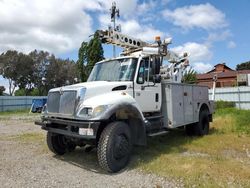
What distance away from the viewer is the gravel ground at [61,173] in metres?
5.69

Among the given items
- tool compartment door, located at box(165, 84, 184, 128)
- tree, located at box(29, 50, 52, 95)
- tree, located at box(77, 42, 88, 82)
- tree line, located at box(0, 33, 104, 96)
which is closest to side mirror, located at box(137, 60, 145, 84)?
tool compartment door, located at box(165, 84, 184, 128)

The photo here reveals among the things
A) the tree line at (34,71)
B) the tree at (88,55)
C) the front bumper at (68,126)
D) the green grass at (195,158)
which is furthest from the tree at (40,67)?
the front bumper at (68,126)

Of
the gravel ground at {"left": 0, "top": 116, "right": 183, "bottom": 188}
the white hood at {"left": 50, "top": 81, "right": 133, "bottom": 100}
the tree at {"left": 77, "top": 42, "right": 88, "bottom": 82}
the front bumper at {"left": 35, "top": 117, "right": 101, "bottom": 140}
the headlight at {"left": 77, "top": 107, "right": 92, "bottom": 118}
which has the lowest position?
the gravel ground at {"left": 0, "top": 116, "right": 183, "bottom": 188}

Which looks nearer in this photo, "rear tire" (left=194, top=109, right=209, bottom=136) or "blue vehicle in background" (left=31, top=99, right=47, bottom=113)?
"rear tire" (left=194, top=109, right=209, bottom=136)

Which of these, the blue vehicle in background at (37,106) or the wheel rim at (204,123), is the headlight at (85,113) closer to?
the wheel rim at (204,123)

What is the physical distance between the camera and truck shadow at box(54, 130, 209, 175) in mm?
7051

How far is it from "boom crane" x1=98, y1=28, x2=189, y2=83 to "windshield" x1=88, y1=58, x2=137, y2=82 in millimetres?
550

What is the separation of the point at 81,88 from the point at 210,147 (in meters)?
4.39

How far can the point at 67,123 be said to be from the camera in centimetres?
658

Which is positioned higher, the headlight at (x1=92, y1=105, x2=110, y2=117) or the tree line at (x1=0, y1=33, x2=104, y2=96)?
the tree line at (x1=0, y1=33, x2=104, y2=96)

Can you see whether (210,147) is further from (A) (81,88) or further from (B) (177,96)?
(A) (81,88)

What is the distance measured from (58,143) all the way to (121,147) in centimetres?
229

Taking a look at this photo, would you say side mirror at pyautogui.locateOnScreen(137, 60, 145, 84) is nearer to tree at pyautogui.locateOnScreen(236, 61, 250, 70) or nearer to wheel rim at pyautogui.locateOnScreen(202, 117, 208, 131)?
wheel rim at pyautogui.locateOnScreen(202, 117, 208, 131)

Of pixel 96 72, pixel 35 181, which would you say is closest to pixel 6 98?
pixel 96 72
